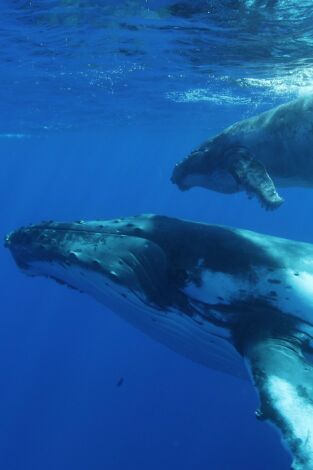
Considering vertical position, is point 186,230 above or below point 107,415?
above

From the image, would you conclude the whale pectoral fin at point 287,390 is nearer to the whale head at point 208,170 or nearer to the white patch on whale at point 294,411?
the white patch on whale at point 294,411

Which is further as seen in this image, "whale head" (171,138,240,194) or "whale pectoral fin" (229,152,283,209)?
"whale head" (171,138,240,194)

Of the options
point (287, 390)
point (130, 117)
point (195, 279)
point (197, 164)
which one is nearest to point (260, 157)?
point (197, 164)

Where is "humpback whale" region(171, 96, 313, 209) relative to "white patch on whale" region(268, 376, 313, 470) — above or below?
below

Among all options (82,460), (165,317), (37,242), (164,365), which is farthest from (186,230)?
(164,365)

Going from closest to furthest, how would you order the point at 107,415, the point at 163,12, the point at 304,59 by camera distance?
the point at 163,12
the point at 304,59
the point at 107,415

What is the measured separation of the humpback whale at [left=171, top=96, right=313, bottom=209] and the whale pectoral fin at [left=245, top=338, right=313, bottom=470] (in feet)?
16.5

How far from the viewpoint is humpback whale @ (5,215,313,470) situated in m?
6.21

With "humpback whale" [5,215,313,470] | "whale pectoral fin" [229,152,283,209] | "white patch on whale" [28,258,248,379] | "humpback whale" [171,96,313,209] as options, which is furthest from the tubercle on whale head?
"white patch on whale" [28,258,248,379]

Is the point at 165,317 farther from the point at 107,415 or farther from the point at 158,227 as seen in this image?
the point at 107,415

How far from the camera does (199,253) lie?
7016 millimetres

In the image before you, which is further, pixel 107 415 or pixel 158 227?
pixel 107 415

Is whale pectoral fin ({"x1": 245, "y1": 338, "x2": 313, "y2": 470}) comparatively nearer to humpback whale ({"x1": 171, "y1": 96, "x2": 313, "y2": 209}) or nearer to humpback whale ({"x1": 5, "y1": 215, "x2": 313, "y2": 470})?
humpback whale ({"x1": 5, "y1": 215, "x2": 313, "y2": 470})

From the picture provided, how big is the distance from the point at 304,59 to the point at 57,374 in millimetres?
25746
